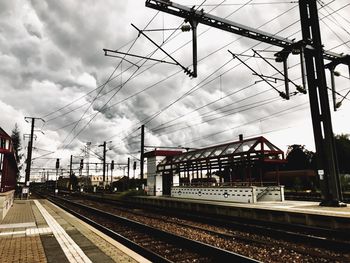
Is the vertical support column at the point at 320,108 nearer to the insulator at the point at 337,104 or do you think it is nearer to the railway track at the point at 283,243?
the insulator at the point at 337,104

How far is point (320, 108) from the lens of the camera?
16859 millimetres

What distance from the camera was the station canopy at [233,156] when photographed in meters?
21.0

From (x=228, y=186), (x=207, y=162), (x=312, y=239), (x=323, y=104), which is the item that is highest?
(x=323, y=104)

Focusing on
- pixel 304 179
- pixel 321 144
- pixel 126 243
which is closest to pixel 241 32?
pixel 321 144

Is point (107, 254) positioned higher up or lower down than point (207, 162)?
lower down

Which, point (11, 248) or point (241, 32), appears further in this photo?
point (241, 32)

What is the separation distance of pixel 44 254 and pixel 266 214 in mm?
10431

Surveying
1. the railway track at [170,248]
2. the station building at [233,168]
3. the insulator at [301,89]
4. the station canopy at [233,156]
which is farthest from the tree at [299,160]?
the railway track at [170,248]

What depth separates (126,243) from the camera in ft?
29.6

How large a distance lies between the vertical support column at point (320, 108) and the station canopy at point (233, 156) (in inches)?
179

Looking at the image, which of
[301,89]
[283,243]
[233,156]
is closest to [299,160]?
[233,156]

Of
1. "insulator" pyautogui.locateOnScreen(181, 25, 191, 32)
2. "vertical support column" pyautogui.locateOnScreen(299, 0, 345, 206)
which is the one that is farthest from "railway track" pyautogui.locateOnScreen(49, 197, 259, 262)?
"vertical support column" pyautogui.locateOnScreen(299, 0, 345, 206)

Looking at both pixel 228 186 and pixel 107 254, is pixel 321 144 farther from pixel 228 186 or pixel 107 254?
pixel 107 254

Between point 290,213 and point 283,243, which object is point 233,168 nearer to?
point 290,213
